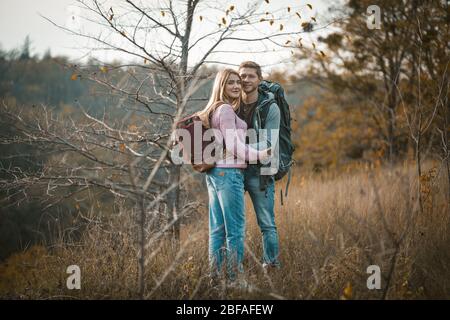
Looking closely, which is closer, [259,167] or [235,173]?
[235,173]

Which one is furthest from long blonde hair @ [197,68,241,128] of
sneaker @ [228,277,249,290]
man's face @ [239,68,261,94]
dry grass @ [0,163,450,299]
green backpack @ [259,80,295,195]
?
sneaker @ [228,277,249,290]

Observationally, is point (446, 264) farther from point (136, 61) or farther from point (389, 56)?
point (389, 56)

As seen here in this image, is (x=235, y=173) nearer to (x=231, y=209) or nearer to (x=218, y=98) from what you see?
(x=231, y=209)

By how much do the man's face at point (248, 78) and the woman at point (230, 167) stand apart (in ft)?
1.09

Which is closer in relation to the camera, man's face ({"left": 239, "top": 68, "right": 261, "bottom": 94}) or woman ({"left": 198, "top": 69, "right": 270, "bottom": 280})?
woman ({"left": 198, "top": 69, "right": 270, "bottom": 280})

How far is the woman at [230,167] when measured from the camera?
3.12 m

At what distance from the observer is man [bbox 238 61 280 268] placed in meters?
3.55

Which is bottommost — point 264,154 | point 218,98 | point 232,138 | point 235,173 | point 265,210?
point 265,210

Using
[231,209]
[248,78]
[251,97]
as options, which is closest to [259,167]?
[231,209]

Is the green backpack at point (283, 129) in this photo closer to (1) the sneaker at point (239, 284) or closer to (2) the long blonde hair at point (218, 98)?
(2) the long blonde hair at point (218, 98)

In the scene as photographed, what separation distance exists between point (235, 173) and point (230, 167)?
62 mm

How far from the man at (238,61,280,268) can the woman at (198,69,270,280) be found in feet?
1.05

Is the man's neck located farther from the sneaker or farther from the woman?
the sneaker

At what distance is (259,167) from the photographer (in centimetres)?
355
